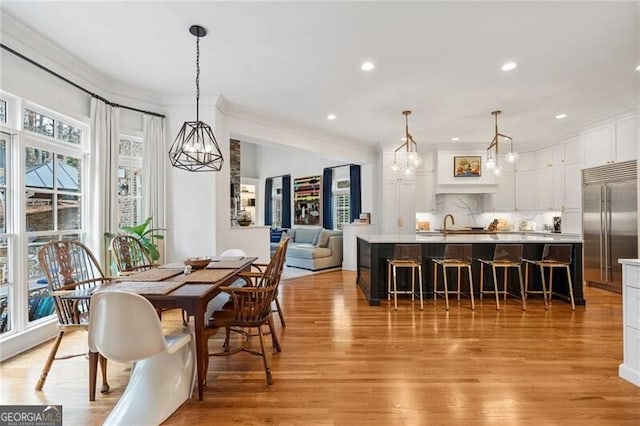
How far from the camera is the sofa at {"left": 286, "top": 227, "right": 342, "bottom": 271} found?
7.02 metres

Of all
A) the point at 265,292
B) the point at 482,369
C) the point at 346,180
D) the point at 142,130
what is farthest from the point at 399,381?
the point at 346,180

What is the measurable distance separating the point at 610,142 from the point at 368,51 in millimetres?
4549

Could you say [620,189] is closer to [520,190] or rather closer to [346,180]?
[520,190]

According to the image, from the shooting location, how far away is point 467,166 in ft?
22.9

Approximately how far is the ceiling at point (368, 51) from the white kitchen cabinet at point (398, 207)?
2340 millimetres

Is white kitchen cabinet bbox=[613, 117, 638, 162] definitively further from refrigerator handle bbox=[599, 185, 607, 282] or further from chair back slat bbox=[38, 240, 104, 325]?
chair back slat bbox=[38, 240, 104, 325]

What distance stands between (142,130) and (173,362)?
3.20 m

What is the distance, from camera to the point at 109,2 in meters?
2.42

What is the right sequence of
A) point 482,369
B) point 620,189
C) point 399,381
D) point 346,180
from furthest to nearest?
point 346,180, point 620,189, point 482,369, point 399,381

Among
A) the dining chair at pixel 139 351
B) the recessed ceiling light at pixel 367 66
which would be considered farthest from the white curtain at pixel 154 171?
the recessed ceiling light at pixel 367 66

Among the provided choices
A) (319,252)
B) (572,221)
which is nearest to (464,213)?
(572,221)

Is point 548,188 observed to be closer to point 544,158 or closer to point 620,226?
point 544,158

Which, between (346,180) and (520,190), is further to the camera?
(346,180)

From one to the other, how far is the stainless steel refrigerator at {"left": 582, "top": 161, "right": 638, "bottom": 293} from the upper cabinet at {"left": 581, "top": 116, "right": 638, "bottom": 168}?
120 millimetres
